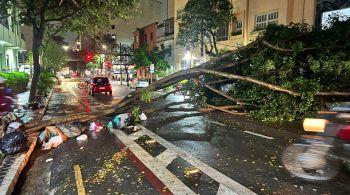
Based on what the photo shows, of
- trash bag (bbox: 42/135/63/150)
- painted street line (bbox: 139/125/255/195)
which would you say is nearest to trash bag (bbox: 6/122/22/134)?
A: trash bag (bbox: 42/135/63/150)

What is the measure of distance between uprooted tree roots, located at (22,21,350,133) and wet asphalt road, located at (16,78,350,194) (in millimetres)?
1348

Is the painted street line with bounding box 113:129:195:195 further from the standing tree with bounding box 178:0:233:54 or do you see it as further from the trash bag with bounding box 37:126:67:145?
the standing tree with bounding box 178:0:233:54

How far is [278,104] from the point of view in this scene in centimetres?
1328

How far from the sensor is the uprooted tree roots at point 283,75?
41.4ft

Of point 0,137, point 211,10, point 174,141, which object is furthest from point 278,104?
point 211,10

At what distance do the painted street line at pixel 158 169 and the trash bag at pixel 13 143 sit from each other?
272 centimetres

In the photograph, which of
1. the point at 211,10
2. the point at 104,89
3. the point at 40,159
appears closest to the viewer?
the point at 40,159

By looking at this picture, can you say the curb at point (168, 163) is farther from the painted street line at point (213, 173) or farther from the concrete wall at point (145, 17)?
the concrete wall at point (145, 17)

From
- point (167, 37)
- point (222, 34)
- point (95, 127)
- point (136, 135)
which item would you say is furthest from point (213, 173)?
point (167, 37)

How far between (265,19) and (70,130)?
791 inches

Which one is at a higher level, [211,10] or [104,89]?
[211,10]

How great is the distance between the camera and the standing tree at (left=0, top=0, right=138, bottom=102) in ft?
59.6

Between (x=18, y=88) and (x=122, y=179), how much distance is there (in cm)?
2567

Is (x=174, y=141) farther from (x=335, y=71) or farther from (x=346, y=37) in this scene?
(x=346, y=37)
